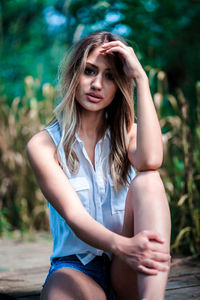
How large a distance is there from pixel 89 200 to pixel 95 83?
18.5 inches

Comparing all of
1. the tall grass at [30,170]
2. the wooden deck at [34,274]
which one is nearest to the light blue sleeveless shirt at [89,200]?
the wooden deck at [34,274]

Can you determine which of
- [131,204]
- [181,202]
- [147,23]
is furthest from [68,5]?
[131,204]

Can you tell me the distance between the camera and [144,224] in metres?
1.39

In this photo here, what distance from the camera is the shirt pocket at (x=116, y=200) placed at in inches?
65.3

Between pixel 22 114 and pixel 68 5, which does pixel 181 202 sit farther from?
pixel 68 5

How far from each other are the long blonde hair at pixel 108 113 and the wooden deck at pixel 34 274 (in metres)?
0.57

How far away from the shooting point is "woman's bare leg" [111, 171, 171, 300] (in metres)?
1.32

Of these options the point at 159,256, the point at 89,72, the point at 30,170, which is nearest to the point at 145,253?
the point at 159,256

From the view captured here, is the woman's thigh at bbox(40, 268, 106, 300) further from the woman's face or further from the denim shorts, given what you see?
the woman's face

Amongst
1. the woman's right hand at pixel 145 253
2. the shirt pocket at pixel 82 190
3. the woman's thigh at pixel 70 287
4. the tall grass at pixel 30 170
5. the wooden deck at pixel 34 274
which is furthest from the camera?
the tall grass at pixel 30 170

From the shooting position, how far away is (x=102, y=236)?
1374mm

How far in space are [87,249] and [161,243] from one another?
0.36 metres

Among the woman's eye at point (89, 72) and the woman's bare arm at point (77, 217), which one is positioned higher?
the woman's eye at point (89, 72)

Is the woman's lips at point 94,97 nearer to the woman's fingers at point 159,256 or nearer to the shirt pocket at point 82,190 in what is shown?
the shirt pocket at point 82,190
